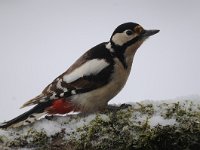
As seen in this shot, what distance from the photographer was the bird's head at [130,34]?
4.32 meters

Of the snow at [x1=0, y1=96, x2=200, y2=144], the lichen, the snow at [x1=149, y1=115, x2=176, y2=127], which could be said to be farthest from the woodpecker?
the snow at [x1=149, y1=115, x2=176, y2=127]

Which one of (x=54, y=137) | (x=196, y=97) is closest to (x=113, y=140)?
(x=54, y=137)

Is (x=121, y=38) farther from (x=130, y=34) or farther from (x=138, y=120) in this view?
(x=138, y=120)

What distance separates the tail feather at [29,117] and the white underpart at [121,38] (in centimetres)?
107

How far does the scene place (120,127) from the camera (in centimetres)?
275

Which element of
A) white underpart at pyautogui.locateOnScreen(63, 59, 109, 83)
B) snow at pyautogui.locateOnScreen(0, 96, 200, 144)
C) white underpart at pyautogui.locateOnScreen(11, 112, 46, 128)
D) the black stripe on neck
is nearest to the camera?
snow at pyautogui.locateOnScreen(0, 96, 200, 144)

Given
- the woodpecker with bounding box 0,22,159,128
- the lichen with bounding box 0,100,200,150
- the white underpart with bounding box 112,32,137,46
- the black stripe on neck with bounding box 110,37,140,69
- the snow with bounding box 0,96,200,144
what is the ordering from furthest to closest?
the white underpart with bounding box 112,32,137,46
the black stripe on neck with bounding box 110,37,140,69
the woodpecker with bounding box 0,22,159,128
the snow with bounding box 0,96,200,144
the lichen with bounding box 0,100,200,150

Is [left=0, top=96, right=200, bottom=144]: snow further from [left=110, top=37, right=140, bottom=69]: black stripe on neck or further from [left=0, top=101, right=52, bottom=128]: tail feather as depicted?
[left=110, top=37, right=140, bottom=69]: black stripe on neck

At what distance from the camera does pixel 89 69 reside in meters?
4.05

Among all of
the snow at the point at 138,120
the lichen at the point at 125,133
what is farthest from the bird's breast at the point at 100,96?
the lichen at the point at 125,133

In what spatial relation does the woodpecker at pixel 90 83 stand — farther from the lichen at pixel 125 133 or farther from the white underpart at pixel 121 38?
the lichen at pixel 125 133

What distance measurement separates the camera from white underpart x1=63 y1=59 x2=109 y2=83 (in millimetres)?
4025

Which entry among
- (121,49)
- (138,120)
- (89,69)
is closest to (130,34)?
(121,49)

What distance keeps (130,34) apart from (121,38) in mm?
120
